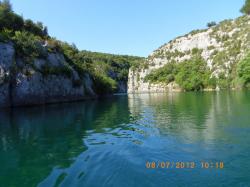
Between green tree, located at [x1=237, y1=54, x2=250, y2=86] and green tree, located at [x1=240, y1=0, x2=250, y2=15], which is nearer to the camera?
green tree, located at [x1=237, y1=54, x2=250, y2=86]

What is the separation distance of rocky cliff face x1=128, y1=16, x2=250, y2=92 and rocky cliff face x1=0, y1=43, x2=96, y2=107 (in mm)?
73893

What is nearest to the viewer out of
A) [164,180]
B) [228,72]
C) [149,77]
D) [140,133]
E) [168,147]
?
[164,180]

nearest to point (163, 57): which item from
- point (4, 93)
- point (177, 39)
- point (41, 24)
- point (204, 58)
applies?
point (177, 39)

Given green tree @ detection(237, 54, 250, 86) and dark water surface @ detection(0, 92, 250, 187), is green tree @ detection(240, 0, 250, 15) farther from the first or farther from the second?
dark water surface @ detection(0, 92, 250, 187)

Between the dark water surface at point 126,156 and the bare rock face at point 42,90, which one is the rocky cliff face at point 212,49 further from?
the dark water surface at point 126,156

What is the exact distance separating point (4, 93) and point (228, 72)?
10479 cm

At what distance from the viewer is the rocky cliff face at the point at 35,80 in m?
48.2

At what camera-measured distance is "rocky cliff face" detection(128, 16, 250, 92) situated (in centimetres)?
12634

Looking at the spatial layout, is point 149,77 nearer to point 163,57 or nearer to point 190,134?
point 163,57

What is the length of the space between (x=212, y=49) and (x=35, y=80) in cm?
12369

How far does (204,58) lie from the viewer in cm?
15600

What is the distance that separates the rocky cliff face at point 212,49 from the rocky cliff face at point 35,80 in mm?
73893

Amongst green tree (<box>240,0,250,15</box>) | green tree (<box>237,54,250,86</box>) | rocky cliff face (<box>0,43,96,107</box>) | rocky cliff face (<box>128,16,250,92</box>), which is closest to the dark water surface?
rocky cliff face (<box>0,43,96,107</box>)

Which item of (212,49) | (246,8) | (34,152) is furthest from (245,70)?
(34,152)
